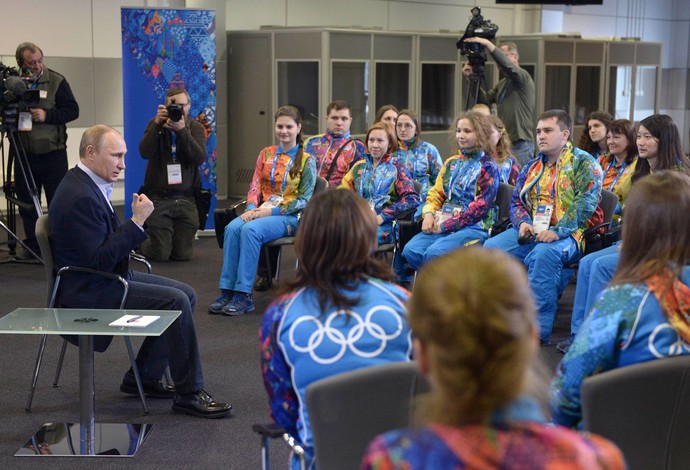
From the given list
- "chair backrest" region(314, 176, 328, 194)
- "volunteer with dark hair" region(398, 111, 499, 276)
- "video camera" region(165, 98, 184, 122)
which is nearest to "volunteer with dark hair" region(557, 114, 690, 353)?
"volunteer with dark hair" region(398, 111, 499, 276)

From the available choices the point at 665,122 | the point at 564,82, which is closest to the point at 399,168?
the point at 665,122

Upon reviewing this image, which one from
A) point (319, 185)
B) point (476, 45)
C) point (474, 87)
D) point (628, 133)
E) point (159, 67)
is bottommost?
point (319, 185)

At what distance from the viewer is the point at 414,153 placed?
6.22m

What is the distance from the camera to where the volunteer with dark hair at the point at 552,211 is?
4785mm

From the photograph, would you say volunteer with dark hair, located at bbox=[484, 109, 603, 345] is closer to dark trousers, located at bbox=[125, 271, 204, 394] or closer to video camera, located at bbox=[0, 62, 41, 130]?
dark trousers, located at bbox=[125, 271, 204, 394]

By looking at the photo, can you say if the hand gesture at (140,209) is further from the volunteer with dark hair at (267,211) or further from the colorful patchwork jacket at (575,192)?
the colorful patchwork jacket at (575,192)

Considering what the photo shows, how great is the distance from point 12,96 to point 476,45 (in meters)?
3.58

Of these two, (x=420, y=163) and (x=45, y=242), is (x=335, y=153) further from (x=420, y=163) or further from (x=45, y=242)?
(x=45, y=242)

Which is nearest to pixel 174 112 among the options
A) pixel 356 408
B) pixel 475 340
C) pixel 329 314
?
pixel 329 314

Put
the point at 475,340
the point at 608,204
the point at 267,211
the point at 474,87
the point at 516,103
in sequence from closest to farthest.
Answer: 1. the point at 475,340
2. the point at 608,204
3. the point at 267,211
4. the point at 474,87
5. the point at 516,103

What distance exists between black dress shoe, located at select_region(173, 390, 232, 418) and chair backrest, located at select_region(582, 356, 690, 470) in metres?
2.04

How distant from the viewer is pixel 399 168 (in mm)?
5789

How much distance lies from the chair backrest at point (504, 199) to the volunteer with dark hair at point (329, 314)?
3.33 m

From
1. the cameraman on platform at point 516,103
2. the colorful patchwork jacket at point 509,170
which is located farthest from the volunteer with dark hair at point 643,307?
the cameraman on platform at point 516,103
